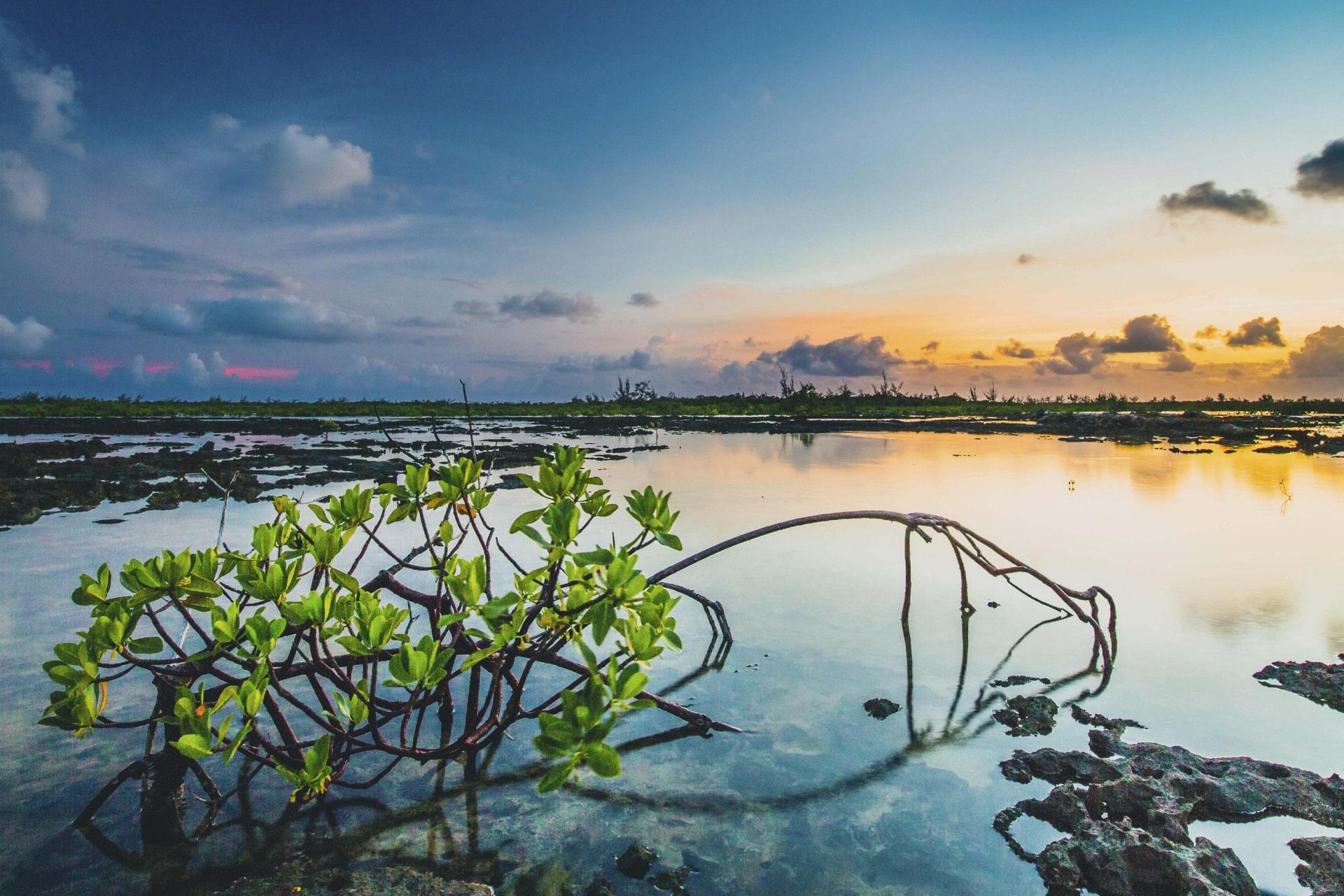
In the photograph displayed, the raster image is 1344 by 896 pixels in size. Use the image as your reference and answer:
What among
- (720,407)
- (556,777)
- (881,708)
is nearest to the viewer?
(556,777)

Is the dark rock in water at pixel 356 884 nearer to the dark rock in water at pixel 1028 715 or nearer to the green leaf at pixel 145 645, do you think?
the green leaf at pixel 145 645

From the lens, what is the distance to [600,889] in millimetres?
2285

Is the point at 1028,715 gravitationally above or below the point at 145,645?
below

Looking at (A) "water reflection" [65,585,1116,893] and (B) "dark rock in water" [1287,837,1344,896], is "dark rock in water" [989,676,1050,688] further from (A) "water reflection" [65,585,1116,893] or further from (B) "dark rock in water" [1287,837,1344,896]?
(B) "dark rock in water" [1287,837,1344,896]

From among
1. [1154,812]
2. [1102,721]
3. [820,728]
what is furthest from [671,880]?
[1102,721]

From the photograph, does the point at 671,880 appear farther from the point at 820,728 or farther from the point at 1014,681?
the point at 1014,681

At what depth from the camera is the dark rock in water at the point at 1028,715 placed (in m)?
3.45

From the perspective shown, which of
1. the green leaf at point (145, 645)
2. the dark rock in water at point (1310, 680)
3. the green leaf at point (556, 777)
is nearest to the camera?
the green leaf at point (556, 777)

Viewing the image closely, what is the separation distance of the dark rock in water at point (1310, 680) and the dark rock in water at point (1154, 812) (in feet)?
4.38

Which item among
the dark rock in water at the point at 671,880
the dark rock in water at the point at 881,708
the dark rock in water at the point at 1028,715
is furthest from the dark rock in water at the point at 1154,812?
the dark rock in water at the point at 671,880

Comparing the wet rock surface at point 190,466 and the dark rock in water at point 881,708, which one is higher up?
the wet rock surface at point 190,466

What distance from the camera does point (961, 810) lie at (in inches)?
111

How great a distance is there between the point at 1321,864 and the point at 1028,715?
4.20 feet

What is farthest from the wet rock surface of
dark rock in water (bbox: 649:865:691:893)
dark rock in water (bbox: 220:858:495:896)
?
dark rock in water (bbox: 649:865:691:893)
